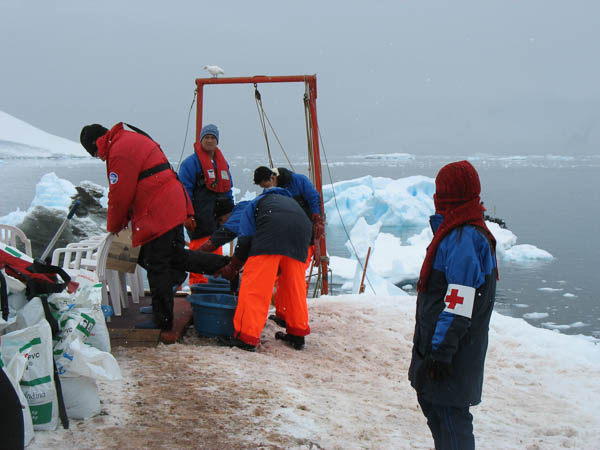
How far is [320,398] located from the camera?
319 cm

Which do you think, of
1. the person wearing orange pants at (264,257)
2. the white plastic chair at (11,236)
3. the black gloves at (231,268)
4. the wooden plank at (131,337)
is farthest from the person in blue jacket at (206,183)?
the white plastic chair at (11,236)

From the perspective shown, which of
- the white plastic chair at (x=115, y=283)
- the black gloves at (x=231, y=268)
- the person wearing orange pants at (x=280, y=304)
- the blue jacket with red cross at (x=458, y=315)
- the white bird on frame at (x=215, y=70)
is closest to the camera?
the blue jacket with red cross at (x=458, y=315)

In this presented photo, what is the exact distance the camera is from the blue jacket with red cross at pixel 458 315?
2.00 meters

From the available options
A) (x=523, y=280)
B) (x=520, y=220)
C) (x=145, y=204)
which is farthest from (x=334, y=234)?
(x=145, y=204)

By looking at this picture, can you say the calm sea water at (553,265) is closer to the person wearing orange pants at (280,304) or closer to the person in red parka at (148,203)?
the person wearing orange pants at (280,304)

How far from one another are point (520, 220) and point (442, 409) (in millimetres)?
35708

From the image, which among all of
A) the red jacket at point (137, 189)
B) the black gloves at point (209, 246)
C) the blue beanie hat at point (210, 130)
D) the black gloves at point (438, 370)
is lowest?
the black gloves at point (438, 370)

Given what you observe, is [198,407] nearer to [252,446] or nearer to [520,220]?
[252,446]

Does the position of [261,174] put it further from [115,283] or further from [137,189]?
[115,283]

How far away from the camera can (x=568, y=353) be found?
5.21 m

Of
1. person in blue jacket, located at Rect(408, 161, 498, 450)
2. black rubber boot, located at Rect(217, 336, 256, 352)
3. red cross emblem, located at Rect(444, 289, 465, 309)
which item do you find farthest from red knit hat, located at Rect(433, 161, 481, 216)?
black rubber boot, located at Rect(217, 336, 256, 352)

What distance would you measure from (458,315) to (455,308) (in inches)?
1.1

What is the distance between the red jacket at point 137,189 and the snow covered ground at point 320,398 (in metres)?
0.84

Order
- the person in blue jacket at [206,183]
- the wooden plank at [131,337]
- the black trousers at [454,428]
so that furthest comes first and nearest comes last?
the person in blue jacket at [206,183] → the wooden plank at [131,337] → the black trousers at [454,428]
